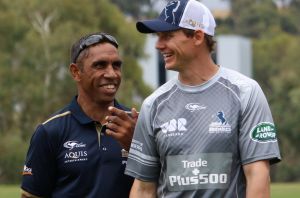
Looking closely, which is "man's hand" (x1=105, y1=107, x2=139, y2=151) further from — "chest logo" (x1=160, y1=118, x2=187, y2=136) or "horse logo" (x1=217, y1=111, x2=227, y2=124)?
"horse logo" (x1=217, y1=111, x2=227, y2=124)

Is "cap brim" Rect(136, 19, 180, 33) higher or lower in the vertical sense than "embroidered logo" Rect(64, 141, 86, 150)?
higher

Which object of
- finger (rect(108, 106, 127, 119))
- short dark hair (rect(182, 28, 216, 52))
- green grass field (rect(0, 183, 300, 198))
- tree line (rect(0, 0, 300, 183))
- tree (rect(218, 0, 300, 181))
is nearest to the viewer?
short dark hair (rect(182, 28, 216, 52))

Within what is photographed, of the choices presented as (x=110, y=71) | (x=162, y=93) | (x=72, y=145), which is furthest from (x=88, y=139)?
(x=162, y=93)

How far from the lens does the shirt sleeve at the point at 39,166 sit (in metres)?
7.23

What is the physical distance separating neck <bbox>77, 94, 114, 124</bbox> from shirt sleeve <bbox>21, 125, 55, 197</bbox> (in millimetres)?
314

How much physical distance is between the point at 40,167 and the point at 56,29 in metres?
44.2

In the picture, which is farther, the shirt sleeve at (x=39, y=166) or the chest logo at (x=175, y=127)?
the shirt sleeve at (x=39, y=166)

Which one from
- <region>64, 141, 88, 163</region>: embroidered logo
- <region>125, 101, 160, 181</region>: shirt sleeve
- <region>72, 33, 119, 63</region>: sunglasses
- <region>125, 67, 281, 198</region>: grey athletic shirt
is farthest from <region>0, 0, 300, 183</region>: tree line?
<region>125, 67, 281, 198</region>: grey athletic shirt

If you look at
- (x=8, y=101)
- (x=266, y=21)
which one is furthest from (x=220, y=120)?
(x=266, y=21)

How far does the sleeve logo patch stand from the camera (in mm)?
6152

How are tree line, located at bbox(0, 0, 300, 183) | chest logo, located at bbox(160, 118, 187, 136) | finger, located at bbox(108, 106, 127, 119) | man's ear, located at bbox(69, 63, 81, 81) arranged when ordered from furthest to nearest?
tree line, located at bbox(0, 0, 300, 183) → man's ear, located at bbox(69, 63, 81, 81) → finger, located at bbox(108, 106, 127, 119) → chest logo, located at bbox(160, 118, 187, 136)

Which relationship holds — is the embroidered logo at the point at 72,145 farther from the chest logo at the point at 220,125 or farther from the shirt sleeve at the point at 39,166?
the chest logo at the point at 220,125

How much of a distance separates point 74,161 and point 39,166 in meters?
0.26

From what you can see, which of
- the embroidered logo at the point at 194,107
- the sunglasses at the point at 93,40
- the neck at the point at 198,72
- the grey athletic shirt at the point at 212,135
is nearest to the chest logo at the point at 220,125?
the grey athletic shirt at the point at 212,135
